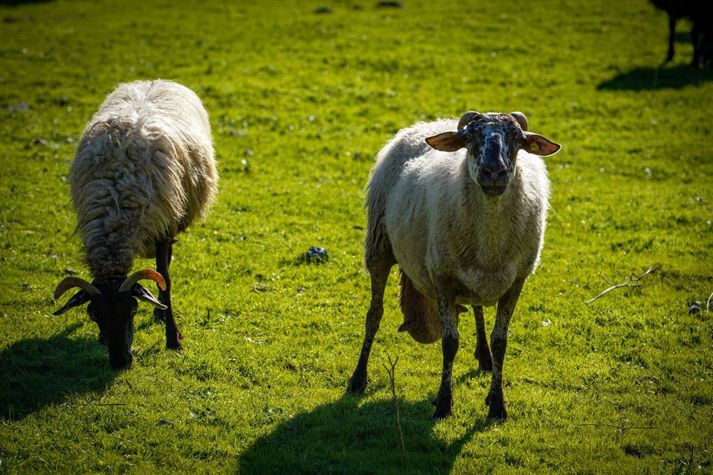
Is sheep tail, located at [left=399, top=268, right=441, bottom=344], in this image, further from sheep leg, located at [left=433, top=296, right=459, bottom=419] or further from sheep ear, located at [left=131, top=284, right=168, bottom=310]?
sheep ear, located at [left=131, top=284, right=168, bottom=310]

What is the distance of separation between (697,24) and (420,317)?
21.9m

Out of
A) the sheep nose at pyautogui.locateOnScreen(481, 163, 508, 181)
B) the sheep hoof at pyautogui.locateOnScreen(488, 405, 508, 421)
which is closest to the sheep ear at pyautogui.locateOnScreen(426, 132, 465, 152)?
the sheep nose at pyautogui.locateOnScreen(481, 163, 508, 181)

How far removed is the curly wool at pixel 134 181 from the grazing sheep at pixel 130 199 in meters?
0.01

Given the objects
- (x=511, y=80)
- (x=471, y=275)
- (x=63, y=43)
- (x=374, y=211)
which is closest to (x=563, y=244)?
(x=374, y=211)

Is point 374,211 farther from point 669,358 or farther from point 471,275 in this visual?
point 669,358

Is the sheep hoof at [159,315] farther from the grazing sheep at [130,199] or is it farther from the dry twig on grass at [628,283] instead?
the dry twig on grass at [628,283]

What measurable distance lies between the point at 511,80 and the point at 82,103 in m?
13.9

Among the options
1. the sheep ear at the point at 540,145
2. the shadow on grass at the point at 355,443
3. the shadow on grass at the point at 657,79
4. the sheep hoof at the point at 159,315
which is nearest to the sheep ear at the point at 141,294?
the sheep hoof at the point at 159,315

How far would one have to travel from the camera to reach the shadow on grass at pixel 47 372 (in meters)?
7.65

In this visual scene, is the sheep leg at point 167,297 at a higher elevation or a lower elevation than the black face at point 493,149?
lower

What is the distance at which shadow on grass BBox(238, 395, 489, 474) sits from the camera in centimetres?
670

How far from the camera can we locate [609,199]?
49.3ft

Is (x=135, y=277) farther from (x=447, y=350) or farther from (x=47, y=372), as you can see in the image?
(x=447, y=350)

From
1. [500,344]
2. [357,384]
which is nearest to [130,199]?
[357,384]
